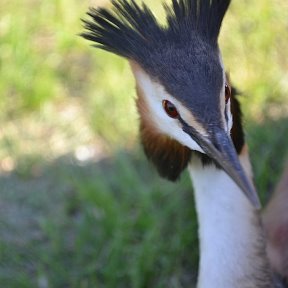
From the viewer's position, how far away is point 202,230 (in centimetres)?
247

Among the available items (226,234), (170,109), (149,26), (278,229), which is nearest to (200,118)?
(170,109)

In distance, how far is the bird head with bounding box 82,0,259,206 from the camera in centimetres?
205

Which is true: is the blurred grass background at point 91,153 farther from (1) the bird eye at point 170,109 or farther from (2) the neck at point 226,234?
(1) the bird eye at point 170,109

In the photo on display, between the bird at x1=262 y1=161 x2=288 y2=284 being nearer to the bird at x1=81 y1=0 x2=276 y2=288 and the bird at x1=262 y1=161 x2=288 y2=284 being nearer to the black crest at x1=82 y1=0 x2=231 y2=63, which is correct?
the bird at x1=81 y1=0 x2=276 y2=288

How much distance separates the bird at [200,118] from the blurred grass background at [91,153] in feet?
2.23

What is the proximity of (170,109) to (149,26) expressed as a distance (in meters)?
0.28

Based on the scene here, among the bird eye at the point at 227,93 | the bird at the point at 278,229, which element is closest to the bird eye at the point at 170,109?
the bird eye at the point at 227,93

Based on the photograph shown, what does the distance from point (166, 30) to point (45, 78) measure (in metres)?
2.09

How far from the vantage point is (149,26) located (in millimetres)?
2230

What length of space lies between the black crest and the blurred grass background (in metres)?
1.13

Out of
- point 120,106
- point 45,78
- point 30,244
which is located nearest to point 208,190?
point 30,244

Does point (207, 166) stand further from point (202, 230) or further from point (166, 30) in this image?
point (166, 30)

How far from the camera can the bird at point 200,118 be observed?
2061mm

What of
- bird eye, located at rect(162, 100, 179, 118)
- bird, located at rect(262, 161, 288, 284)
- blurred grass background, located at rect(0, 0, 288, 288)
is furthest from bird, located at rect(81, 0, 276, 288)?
blurred grass background, located at rect(0, 0, 288, 288)
